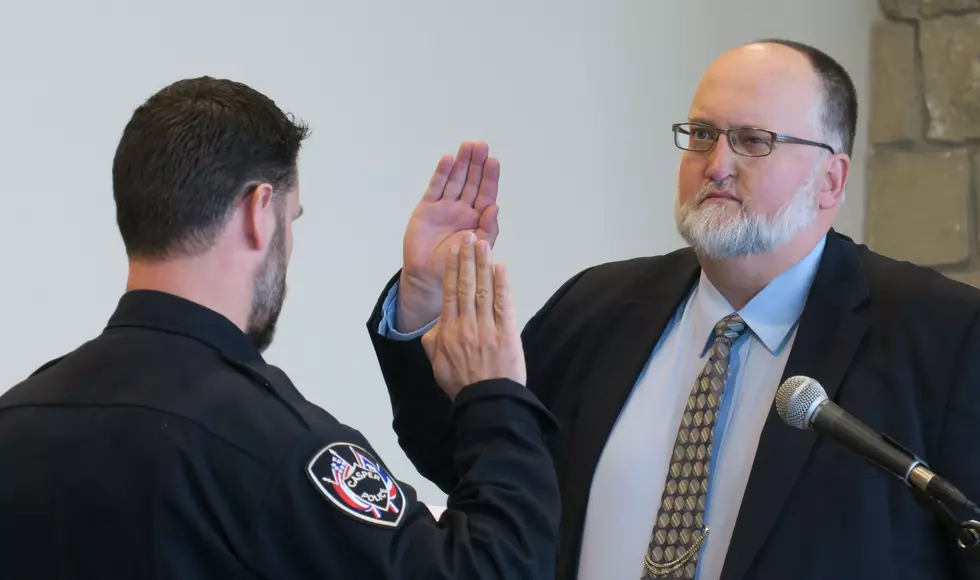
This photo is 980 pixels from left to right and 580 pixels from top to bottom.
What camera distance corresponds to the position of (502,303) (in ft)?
5.39

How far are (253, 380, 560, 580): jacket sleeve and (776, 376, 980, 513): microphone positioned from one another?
309mm

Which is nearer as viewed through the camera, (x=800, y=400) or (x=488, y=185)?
(x=800, y=400)

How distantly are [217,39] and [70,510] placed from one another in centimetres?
149

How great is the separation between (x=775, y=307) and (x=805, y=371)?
0.14 meters

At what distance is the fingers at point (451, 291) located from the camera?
167cm

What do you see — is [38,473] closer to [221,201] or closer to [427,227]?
[221,201]

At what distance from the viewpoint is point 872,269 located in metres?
1.86

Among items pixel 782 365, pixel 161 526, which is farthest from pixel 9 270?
pixel 782 365

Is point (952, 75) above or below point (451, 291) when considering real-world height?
above

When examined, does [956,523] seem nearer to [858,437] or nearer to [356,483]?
[858,437]

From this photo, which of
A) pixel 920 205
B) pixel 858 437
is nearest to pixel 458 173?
pixel 858 437

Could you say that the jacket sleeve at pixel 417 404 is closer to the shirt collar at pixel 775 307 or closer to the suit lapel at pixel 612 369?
the suit lapel at pixel 612 369

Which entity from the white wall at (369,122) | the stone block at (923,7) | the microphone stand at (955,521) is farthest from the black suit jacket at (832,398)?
the stone block at (923,7)

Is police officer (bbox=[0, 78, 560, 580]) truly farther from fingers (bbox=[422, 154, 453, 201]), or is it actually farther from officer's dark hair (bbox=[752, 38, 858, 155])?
officer's dark hair (bbox=[752, 38, 858, 155])
